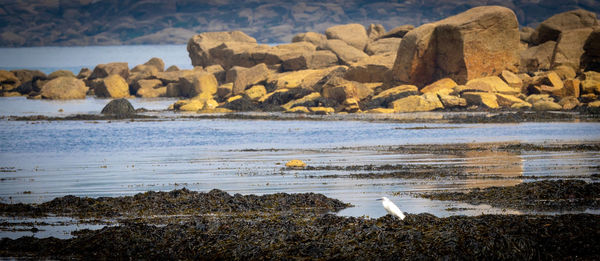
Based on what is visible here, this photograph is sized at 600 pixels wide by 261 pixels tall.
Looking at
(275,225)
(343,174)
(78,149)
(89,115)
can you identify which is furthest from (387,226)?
(89,115)

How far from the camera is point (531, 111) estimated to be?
32.8 meters

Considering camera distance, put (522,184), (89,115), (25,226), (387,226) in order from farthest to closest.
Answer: (89,115) < (522,184) < (25,226) < (387,226)

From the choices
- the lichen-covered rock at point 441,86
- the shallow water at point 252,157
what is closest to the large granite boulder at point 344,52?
the lichen-covered rock at point 441,86

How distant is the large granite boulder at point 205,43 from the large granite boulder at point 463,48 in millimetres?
24885

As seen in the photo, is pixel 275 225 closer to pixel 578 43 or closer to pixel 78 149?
pixel 78 149

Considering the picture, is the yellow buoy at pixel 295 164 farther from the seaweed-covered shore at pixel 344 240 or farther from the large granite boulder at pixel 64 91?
the large granite boulder at pixel 64 91

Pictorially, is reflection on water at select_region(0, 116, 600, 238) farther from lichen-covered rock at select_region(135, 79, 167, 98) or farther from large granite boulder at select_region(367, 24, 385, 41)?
large granite boulder at select_region(367, 24, 385, 41)

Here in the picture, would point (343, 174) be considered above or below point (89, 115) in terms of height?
above

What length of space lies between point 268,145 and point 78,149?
6323 millimetres

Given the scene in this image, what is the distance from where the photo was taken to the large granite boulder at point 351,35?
51.9m

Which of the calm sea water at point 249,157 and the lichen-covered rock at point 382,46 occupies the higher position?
the calm sea water at point 249,157

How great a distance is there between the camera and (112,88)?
56.9 meters

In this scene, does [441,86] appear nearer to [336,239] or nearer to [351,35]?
[351,35]

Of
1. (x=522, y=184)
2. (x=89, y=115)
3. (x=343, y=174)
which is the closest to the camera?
(x=522, y=184)
